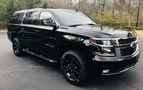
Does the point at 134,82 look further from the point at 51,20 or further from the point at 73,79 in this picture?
the point at 51,20

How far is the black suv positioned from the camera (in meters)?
2.80

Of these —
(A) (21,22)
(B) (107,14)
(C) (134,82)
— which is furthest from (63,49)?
(B) (107,14)

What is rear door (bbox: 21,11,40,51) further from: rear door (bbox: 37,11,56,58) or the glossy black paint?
rear door (bbox: 37,11,56,58)

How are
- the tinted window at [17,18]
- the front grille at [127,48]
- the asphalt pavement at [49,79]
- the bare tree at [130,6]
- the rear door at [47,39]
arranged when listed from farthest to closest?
the bare tree at [130,6], the tinted window at [17,18], the rear door at [47,39], the asphalt pavement at [49,79], the front grille at [127,48]

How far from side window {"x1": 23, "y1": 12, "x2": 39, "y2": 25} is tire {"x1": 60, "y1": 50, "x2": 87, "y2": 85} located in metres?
1.92

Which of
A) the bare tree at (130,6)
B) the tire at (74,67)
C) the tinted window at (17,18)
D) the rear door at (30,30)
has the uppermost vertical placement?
the bare tree at (130,6)

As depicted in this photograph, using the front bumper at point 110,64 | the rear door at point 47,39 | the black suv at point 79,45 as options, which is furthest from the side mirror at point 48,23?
the front bumper at point 110,64

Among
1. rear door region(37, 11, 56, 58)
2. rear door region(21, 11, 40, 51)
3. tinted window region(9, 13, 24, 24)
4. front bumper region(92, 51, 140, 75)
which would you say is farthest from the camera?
tinted window region(9, 13, 24, 24)

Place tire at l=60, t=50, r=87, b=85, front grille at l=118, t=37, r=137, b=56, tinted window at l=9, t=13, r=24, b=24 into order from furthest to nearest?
tinted window at l=9, t=13, r=24, b=24 < tire at l=60, t=50, r=87, b=85 < front grille at l=118, t=37, r=137, b=56

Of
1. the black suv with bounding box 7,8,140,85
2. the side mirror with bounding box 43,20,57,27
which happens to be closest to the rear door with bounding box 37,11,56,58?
the black suv with bounding box 7,8,140,85

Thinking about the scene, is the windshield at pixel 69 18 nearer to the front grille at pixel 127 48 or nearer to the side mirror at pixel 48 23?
the side mirror at pixel 48 23

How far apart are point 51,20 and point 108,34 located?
1.86m

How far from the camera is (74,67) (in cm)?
328

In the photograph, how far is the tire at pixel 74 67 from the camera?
119 inches
